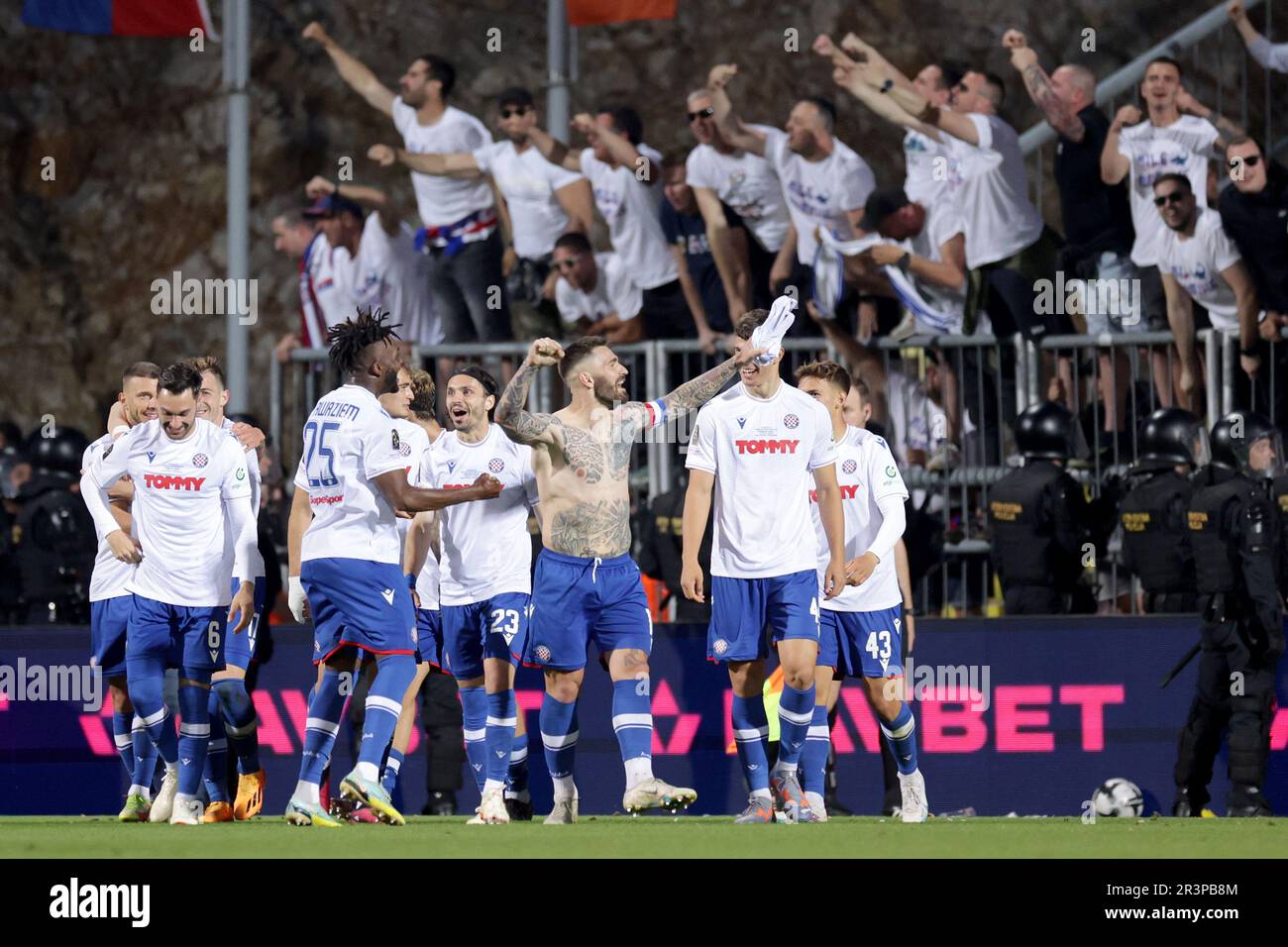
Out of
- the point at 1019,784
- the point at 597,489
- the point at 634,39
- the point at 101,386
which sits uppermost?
the point at 634,39

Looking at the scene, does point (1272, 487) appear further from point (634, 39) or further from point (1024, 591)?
point (634, 39)

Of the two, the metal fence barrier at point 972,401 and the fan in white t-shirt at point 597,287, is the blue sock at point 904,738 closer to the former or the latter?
the metal fence barrier at point 972,401

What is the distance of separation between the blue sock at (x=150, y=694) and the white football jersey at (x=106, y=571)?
67cm

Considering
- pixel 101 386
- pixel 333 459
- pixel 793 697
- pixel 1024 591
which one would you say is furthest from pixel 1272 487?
pixel 101 386

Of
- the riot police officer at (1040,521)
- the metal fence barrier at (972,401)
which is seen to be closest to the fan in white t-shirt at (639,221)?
the metal fence barrier at (972,401)

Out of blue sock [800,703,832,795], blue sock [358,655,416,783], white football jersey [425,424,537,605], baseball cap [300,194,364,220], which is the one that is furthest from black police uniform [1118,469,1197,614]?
baseball cap [300,194,364,220]

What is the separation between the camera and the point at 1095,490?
15.4 meters

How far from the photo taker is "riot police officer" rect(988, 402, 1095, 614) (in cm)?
1410

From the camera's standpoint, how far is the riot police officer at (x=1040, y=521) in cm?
1410

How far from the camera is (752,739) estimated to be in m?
11.1

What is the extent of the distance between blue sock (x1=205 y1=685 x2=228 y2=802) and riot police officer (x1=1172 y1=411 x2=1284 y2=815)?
5522 mm

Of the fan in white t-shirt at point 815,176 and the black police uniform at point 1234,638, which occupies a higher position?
the fan in white t-shirt at point 815,176
